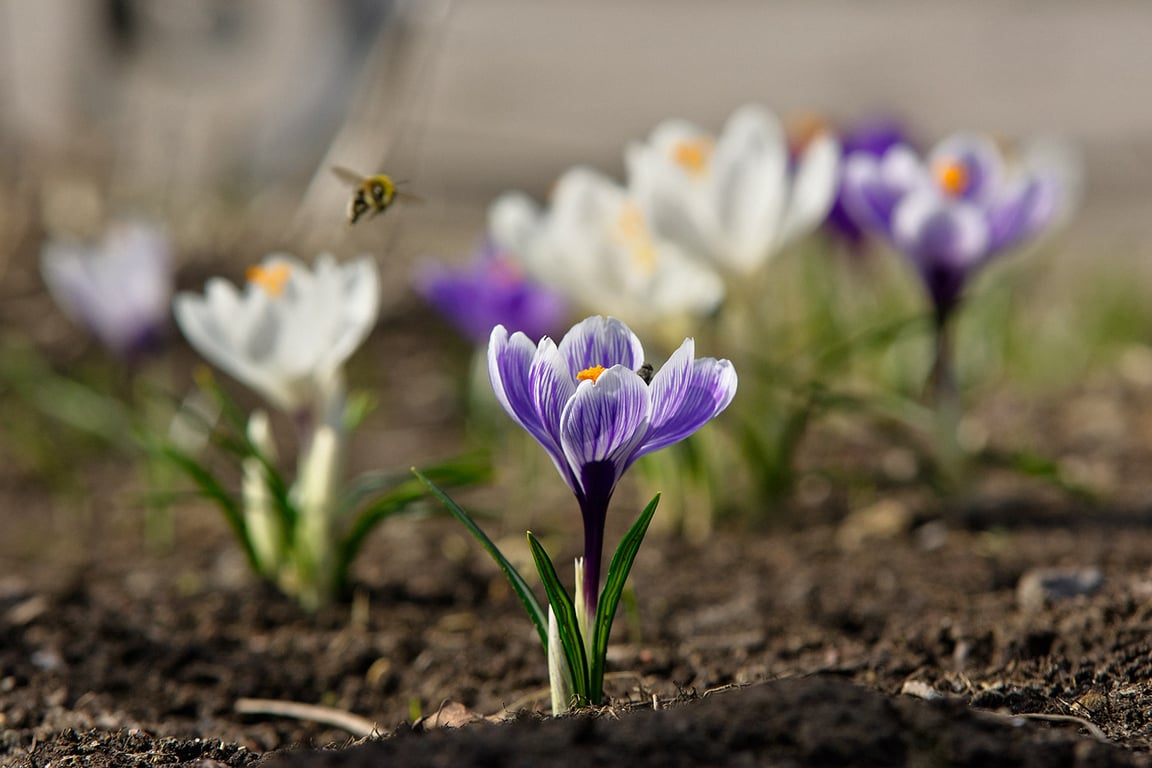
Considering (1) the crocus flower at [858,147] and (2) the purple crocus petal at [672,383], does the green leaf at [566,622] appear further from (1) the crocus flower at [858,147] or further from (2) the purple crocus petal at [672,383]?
(1) the crocus flower at [858,147]

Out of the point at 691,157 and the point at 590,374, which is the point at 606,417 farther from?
the point at 691,157

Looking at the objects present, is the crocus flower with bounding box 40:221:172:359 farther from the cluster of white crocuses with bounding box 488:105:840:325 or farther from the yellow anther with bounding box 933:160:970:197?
the yellow anther with bounding box 933:160:970:197

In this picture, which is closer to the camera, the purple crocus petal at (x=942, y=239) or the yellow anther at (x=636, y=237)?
the purple crocus petal at (x=942, y=239)

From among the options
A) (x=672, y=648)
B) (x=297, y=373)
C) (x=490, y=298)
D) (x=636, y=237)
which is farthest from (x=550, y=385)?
(x=490, y=298)

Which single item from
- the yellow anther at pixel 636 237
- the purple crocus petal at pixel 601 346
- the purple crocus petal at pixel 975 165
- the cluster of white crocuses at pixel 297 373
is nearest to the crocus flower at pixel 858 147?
the purple crocus petal at pixel 975 165

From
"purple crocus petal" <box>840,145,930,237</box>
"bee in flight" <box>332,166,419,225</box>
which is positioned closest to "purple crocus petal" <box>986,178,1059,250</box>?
"purple crocus petal" <box>840,145,930,237</box>

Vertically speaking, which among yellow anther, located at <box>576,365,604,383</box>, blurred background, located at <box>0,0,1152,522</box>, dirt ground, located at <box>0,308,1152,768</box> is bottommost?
dirt ground, located at <box>0,308,1152,768</box>
